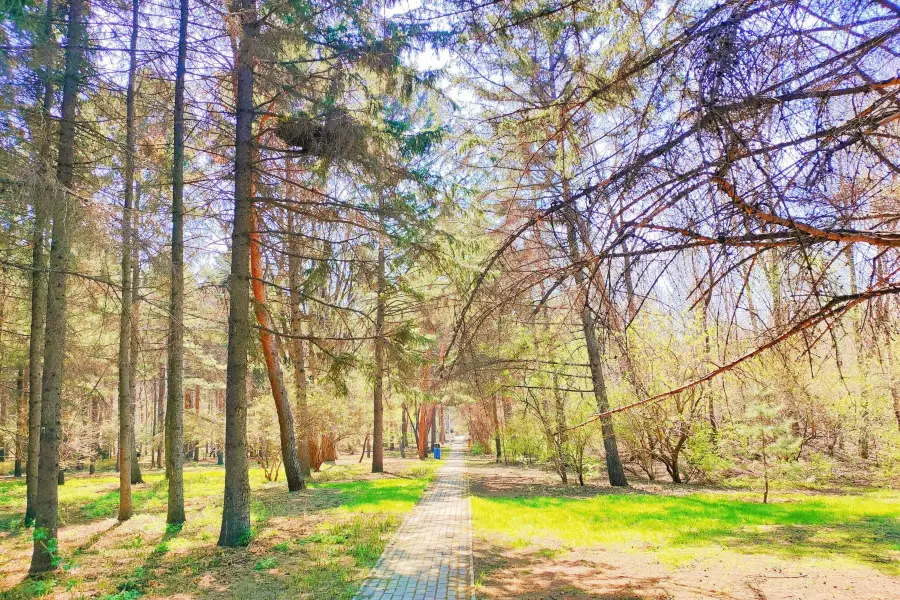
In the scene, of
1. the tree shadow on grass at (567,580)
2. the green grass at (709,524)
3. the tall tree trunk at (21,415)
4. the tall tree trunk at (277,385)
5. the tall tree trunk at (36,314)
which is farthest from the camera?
the tall tree trunk at (21,415)

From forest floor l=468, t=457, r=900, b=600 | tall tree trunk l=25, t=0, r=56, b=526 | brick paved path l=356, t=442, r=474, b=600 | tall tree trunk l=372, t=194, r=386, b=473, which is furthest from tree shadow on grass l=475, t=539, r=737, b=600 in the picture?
tall tree trunk l=25, t=0, r=56, b=526

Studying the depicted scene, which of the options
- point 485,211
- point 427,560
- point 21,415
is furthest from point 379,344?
point 21,415

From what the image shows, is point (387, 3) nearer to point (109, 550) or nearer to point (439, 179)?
point (439, 179)

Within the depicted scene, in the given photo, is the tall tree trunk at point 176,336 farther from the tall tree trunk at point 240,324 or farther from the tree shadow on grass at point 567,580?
the tree shadow on grass at point 567,580

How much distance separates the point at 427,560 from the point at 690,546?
3603 mm

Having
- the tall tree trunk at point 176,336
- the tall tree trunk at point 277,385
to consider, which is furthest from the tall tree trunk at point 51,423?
the tall tree trunk at point 277,385

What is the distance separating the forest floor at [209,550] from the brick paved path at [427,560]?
0.26 meters

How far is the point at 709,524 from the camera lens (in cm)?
830

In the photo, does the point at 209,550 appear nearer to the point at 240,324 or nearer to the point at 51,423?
the point at 51,423

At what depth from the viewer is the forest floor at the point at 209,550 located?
5.50 metres

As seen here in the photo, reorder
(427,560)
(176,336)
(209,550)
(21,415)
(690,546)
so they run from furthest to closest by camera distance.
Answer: (21,415) → (176,336) → (209,550) → (690,546) → (427,560)

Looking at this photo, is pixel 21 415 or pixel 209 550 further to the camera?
pixel 21 415

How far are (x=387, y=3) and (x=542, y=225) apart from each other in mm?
3984

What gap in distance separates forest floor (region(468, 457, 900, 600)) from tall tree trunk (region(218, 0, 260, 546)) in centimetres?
362
